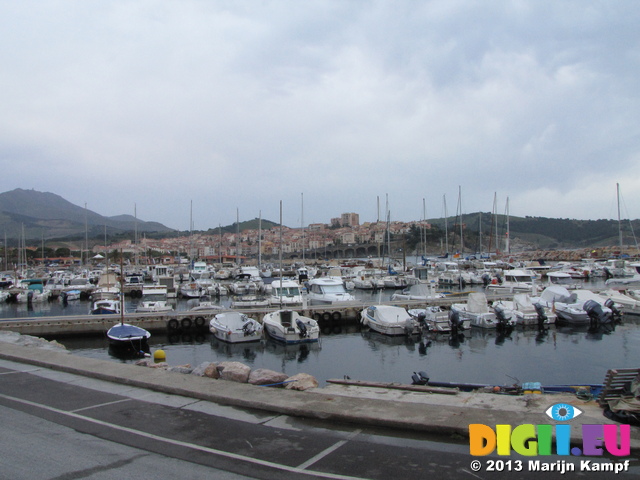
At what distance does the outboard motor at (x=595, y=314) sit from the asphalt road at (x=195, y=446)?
2762 cm

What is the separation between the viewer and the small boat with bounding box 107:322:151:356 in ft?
75.1

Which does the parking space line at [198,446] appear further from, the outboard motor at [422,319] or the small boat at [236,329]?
the outboard motor at [422,319]

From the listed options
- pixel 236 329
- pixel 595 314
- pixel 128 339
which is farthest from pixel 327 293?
pixel 595 314

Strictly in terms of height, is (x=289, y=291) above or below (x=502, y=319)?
above

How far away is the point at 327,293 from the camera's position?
1501 inches

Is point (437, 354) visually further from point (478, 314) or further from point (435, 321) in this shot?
point (478, 314)

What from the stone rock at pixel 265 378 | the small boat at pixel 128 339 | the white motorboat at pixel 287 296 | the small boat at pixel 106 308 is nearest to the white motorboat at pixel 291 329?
the small boat at pixel 128 339

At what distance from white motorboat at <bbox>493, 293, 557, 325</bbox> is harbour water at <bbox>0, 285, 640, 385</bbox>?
0.61 metres

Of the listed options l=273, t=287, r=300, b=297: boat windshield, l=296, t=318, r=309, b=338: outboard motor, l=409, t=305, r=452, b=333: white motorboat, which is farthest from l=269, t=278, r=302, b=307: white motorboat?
l=409, t=305, r=452, b=333: white motorboat

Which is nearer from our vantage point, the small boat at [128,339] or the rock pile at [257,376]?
the rock pile at [257,376]

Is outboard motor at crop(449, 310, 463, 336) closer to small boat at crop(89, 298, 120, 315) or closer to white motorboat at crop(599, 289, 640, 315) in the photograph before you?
white motorboat at crop(599, 289, 640, 315)

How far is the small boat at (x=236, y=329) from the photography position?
81.0ft

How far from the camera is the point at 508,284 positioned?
4788 centimetres

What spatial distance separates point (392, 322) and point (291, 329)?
616 cm
